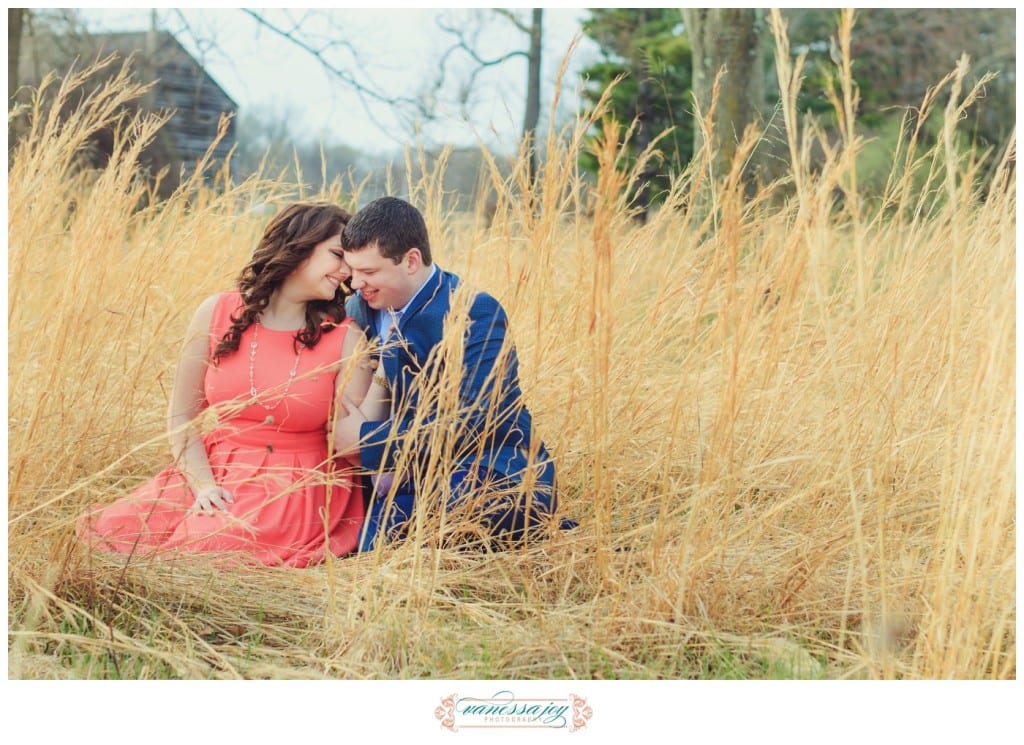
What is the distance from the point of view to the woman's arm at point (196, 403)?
2131 millimetres

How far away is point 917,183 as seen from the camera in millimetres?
5949

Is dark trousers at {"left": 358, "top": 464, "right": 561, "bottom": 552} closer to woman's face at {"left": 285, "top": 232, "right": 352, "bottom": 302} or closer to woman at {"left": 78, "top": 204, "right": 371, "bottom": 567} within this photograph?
woman at {"left": 78, "top": 204, "right": 371, "bottom": 567}

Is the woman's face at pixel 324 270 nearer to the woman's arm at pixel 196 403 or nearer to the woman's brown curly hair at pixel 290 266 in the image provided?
the woman's brown curly hair at pixel 290 266

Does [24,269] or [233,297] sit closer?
[24,269]

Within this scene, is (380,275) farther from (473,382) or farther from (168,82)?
(168,82)

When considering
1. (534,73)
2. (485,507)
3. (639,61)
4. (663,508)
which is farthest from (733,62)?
(663,508)

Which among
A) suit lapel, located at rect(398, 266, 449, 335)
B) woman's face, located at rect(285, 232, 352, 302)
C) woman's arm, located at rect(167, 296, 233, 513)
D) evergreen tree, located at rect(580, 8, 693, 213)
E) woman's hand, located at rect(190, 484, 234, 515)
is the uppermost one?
evergreen tree, located at rect(580, 8, 693, 213)

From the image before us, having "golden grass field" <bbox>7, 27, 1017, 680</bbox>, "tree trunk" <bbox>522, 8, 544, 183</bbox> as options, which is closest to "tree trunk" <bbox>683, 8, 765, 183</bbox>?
"tree trunk" <bbox>522, 8, 544, 183</bbox>

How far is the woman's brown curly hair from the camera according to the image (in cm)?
216

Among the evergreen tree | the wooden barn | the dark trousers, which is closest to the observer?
the dark trousers

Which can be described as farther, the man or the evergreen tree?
the evergreen tree
